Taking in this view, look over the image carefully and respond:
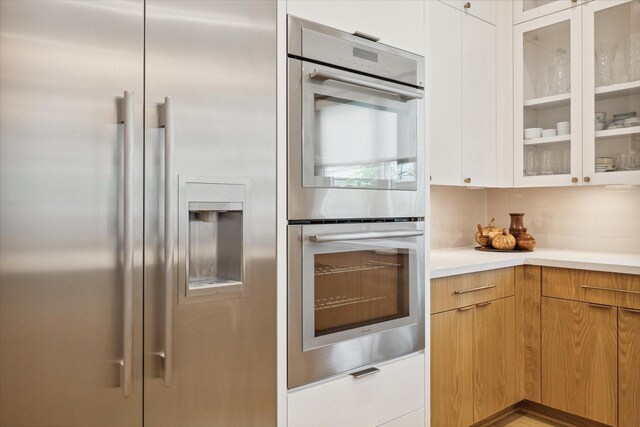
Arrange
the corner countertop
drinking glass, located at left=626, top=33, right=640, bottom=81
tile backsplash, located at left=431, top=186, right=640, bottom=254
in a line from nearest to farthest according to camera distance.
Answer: the corner countertop < drinking glass, located at left=626, top=33, right=640, bottom=81 < tile backsplash, located at left=431, top=186, right=640, bottom=254

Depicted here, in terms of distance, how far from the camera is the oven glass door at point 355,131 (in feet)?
5.20

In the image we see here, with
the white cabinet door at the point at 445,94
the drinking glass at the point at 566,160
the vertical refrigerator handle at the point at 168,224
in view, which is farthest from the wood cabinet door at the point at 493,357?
the vertical refrigerator handle at the point at 168,224

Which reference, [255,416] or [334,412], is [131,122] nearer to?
[255,416]

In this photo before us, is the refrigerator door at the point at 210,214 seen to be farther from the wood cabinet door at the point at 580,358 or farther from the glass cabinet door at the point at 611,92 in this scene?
the glass cabinet door at the point at 611,92

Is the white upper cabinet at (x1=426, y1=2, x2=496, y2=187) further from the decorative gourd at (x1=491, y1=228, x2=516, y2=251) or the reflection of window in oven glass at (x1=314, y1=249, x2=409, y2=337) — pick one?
the reflection of window in oven glass at (x1=314, y1=249, x2=409, y2=337)

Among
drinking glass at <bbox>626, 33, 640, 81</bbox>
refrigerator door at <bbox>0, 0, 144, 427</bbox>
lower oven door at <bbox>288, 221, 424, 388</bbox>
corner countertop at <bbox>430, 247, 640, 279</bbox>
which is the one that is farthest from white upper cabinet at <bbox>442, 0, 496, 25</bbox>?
refrigerator door at <bbox>0, 0, 144, 427</bbox>

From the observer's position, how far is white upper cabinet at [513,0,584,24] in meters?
2.81

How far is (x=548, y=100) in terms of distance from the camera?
2891 millimetres

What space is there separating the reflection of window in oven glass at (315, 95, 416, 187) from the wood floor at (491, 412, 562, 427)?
1645 mm

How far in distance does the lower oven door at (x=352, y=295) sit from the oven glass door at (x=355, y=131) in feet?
0.61

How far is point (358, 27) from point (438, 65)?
3.57 feet

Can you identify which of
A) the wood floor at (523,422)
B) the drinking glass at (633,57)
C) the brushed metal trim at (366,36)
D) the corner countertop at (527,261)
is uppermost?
the drinking glass at (633,57)

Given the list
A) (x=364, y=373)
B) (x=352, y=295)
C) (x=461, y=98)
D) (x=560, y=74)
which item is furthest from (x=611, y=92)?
(x=364, y=373)

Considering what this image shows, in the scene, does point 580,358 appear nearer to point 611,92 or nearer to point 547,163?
point 547,163
